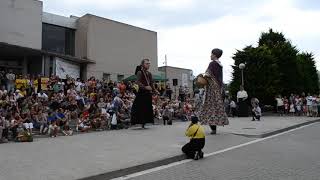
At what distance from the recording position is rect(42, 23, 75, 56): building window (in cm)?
3472

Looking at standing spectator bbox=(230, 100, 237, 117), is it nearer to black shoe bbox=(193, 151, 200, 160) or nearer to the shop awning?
the shop awning

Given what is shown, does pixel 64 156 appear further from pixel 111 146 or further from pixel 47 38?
pixel 47 38

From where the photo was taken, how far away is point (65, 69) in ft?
111

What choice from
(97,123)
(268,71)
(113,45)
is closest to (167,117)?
(97,123)

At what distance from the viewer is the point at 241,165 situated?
1046 cm

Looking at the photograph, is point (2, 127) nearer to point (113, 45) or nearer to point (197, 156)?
point (197, 156)

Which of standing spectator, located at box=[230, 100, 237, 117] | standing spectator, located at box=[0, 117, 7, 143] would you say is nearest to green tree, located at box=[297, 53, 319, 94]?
standing spectator, located at box=[230, 100, 237, 117]

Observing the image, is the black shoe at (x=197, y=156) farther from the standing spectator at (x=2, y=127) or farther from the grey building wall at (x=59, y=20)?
the grey building wall at (x=59, y=20)

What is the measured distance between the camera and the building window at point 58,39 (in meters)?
34.7

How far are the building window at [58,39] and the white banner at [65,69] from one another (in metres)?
1.81

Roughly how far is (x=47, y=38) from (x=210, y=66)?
2137 cm

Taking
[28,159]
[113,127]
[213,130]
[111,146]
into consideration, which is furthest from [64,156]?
[113,127]

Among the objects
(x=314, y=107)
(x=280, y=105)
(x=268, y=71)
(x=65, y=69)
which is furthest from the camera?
(x=268, y=71)

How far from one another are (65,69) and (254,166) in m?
25.3
